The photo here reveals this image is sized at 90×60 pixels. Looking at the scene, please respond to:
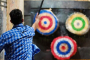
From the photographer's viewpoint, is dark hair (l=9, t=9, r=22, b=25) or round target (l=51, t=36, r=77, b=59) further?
round target (l=51, t=36, r=77, b=59)

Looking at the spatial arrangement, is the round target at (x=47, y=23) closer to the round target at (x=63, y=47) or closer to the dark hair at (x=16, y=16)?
the round target at (x=63, y=47)

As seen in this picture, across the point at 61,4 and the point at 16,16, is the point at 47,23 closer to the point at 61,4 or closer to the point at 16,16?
the point at 61,4

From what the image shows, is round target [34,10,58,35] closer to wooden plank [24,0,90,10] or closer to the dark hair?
wooden plank [24,0,90,10]

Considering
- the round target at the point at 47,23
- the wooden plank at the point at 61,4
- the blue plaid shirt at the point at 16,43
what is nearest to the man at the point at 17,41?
the blue plaid shirt at the point at 16,43

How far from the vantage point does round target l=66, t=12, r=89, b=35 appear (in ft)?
6.25

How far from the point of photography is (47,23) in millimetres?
1920

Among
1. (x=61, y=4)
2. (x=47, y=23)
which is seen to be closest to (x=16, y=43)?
(x=47, y=23)

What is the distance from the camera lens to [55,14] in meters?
1.96

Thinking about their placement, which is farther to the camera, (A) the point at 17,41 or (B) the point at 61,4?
(B) the point at 61,4

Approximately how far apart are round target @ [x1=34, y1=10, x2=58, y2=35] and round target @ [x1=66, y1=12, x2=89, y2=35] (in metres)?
0.19

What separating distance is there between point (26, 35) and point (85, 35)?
3.82ft

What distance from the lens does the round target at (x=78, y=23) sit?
1.90 m

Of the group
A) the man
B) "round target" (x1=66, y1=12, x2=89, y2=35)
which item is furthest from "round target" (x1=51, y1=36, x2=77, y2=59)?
the man

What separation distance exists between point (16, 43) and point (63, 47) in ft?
3.45
